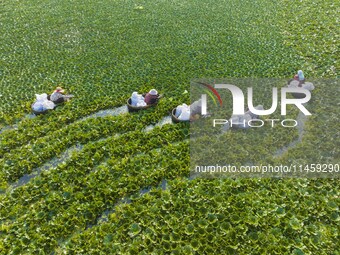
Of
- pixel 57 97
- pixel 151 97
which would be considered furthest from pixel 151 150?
pixel 57 97

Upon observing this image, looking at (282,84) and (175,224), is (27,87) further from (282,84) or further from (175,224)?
(282,84)

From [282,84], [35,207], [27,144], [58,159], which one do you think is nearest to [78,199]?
[35,207]

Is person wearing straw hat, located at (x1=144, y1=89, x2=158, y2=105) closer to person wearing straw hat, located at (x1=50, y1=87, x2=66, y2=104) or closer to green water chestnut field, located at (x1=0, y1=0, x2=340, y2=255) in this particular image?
green water chestnut field, located at (x1=0, y1=0, x2=340, y2=255)
